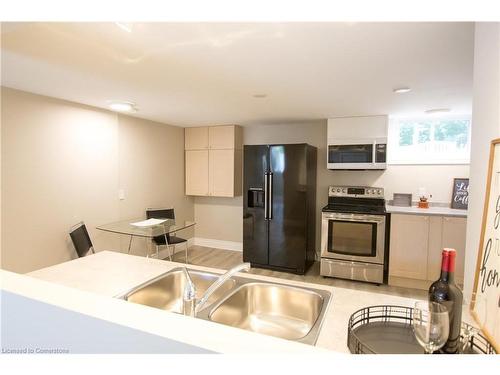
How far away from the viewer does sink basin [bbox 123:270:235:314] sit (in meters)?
1.45

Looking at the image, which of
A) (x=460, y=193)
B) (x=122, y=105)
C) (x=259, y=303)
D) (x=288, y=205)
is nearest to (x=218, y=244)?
(x=288, y=205)

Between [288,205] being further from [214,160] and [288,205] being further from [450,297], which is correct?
[450,297]

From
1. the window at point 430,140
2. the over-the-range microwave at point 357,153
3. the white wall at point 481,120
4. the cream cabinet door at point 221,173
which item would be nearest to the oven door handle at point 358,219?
the over-the-range microwave at point 357,153

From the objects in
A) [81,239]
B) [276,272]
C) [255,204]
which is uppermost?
[255,204]

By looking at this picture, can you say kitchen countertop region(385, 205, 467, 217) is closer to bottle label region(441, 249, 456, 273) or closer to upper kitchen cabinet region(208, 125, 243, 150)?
upper kitchen cabinet region(208, 125, 243, 150)

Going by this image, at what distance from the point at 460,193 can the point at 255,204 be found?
8.78 feet

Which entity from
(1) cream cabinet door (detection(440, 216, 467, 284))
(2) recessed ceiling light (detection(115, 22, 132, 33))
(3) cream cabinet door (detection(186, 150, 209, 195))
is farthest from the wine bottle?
(3) cream cabinet door (detection(186, 150, 209, 195))

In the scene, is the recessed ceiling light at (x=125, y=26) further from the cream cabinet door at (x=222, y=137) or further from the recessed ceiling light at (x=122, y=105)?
the cream cabinet door at (x=222, y=137)

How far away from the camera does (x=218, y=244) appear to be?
4.98 meters

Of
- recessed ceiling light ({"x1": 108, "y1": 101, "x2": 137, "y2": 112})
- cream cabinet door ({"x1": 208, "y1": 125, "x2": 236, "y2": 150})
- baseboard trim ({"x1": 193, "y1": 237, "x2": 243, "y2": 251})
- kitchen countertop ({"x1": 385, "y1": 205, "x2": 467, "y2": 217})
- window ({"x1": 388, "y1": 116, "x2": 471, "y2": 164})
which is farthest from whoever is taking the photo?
baseboard trim ({"x1": 193, "y1": 237, "x2": 243, "y2": 251})

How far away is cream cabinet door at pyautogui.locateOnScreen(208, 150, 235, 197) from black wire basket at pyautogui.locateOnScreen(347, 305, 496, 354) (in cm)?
353
